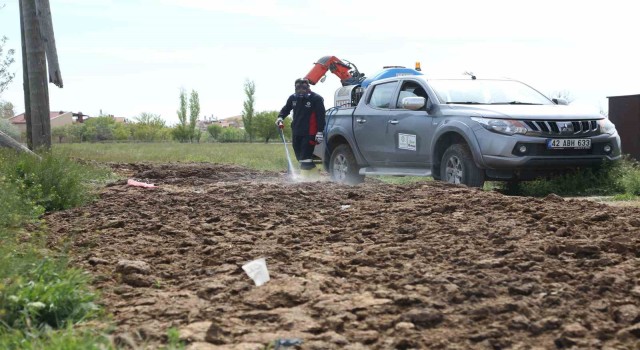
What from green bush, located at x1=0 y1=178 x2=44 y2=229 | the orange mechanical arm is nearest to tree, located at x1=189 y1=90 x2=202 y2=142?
the orange mechanical arm

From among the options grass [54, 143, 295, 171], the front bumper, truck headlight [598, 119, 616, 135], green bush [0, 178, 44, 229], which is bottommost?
grass [54, 143, 295, 171]

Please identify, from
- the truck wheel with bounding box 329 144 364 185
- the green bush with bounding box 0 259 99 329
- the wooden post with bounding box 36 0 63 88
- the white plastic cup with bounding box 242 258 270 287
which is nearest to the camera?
the green bush with bounding box 0 259 99 329

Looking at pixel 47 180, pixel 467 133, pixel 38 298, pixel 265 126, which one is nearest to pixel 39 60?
pixel 47 180

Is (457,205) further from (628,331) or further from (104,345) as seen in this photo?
(104,345)

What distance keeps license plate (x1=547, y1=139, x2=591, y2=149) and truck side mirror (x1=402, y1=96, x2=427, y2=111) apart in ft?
6.39

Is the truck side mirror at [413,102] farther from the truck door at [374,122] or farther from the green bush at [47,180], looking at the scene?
the green bush at [47,180]

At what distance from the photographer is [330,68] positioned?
69.6 feet

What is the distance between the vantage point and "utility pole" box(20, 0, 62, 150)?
15305 millimetres

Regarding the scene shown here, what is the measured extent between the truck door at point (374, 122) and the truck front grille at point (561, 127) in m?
2.69

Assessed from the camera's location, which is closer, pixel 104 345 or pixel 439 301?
pixel 104 345

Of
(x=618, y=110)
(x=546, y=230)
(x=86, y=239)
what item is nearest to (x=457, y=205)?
(x=546, y=230)

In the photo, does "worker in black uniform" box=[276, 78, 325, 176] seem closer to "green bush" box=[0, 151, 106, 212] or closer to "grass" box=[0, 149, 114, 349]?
"green bush" box=[0, 151, 106, 212]

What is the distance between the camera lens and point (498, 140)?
10.7 metres

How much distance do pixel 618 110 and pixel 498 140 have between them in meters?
7.38
